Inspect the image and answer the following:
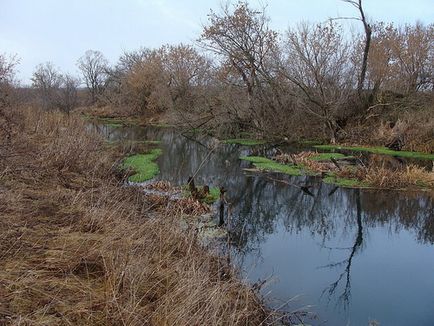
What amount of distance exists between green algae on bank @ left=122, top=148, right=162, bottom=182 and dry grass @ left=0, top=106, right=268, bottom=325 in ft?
22.0

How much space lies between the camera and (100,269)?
5.04 meters

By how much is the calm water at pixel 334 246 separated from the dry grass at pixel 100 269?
4.32 feet

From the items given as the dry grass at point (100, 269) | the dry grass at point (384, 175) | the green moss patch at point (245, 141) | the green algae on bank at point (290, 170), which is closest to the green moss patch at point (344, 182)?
the green algae on bank at point (290, 170)

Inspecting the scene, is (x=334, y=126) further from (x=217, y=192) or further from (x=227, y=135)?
(x=217, y=192)

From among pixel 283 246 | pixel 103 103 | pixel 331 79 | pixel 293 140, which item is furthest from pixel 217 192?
pixel 103 103

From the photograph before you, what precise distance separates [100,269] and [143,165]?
40.2 ft

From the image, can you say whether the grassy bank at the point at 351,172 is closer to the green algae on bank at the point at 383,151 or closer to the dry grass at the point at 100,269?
the green algae on bank at the point at 383,151

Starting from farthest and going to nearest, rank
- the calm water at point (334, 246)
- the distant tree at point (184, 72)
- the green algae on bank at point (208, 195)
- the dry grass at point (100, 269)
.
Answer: the distant tree at point (184, 72) < the green algae on bank at point (208, 195) < the calm water at point (334, 246) < the dry grass at point (100, 269)

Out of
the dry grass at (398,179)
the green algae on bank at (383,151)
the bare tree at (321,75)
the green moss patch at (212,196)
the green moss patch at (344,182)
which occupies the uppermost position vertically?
the bare tree at (321,75)

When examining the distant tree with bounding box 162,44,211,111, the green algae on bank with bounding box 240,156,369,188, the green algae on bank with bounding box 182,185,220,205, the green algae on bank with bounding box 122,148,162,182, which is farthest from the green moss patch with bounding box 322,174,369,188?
the distant tree with bounding box 162,44,211,111

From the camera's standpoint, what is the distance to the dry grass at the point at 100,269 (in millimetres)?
4109

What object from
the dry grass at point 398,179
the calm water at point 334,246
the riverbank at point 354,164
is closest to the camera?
the calm water at point 334,246

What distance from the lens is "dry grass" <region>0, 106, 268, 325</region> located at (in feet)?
13.5

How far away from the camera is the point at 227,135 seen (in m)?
27.6
